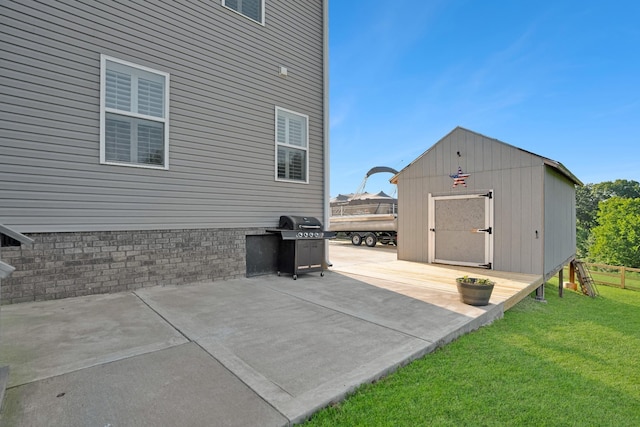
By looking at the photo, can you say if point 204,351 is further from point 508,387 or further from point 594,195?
point 594,195

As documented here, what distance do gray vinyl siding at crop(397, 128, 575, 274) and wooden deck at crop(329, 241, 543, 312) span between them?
565 mm

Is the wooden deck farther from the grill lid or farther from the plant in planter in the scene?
the grill lid

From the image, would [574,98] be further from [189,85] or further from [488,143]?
[189,85]

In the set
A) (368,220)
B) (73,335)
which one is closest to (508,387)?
(73,335)

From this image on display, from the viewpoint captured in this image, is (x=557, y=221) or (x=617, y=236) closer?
(x=557, y=221)

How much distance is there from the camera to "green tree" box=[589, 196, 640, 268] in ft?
69.8

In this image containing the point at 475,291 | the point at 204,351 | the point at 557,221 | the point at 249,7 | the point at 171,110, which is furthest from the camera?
the point at 557,221

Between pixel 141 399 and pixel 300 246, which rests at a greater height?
pixel 300 246

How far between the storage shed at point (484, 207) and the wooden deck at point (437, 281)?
1.63ft

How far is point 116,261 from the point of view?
4.41m

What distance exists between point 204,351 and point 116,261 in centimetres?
284

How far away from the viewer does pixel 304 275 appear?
242 inches

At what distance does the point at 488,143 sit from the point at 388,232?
8.05m

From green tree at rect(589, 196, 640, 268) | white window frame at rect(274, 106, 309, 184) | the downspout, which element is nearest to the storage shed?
the downspout
